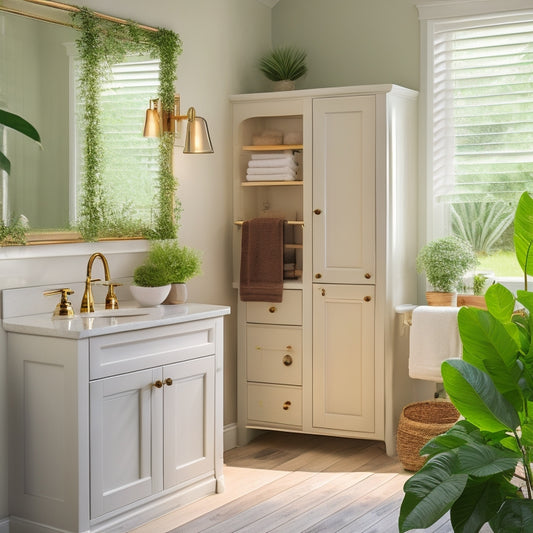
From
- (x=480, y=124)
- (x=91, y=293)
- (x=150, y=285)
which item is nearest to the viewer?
(x=91, y=293)

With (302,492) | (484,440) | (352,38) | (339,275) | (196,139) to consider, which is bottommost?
(302,492)

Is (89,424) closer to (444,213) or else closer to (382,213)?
(382,213)

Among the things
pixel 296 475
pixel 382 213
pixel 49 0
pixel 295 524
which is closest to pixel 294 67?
pixel 382 213

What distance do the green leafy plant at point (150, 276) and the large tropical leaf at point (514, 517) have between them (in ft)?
7.88

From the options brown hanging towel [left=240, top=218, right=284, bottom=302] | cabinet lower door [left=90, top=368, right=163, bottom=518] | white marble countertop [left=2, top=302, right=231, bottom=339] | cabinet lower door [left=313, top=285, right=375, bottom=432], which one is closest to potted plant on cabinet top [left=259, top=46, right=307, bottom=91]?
brown hanging towel [left=240, top=218, right=284, bottom=302]

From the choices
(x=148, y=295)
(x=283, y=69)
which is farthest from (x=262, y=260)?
(x=283, y=69)

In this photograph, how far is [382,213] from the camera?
428cm

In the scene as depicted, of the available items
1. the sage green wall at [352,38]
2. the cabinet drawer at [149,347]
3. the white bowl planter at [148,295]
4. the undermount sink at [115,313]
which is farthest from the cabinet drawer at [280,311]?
the sage green wall at [352,38]

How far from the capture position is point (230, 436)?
4621 millimetres

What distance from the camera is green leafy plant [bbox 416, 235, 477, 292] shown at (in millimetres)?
4309

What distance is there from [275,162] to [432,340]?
4.17 ft

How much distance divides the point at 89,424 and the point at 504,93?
2.79 m

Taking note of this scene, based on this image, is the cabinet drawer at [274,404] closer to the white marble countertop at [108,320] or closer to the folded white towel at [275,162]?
the white marble countertop at [108,320]

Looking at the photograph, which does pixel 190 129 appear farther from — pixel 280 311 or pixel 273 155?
pixel 280 311
